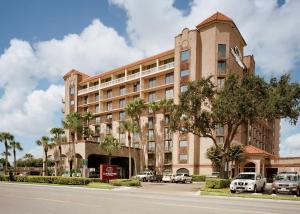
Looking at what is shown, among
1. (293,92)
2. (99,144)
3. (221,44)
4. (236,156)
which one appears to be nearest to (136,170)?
(99,144)

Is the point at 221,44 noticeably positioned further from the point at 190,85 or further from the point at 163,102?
the point at 190,85

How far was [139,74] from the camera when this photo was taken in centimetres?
6844

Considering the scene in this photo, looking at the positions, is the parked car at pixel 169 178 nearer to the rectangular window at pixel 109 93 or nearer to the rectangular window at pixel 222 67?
the rectangular window at pixel 222 67

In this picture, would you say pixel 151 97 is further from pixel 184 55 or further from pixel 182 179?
pixel 182 179

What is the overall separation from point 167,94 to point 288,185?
40.1 meters

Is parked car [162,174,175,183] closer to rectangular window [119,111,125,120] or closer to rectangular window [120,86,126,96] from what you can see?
rectangular window [119,111,125,120]

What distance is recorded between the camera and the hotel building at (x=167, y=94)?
56.3m

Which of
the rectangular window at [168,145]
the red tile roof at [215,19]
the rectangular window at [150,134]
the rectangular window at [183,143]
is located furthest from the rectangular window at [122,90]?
the red tile roof at [215,19]

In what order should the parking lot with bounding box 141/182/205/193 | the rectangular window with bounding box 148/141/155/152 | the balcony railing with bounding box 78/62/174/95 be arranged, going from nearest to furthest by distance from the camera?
the parking lot with bounding box 141/182/205/193, the balcony railing with bounding box 78/62/174/95, the rectangular window with bounding box 148/141/155/152

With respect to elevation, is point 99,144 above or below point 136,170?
above

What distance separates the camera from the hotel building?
2217 inches

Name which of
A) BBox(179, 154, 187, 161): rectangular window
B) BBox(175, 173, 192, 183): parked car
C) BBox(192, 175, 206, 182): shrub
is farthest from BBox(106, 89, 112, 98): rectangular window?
BBox(175, 173, 192, 183): parked car

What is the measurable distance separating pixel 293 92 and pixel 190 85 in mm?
9953

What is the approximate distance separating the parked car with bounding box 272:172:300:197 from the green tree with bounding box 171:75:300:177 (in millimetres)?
6262
